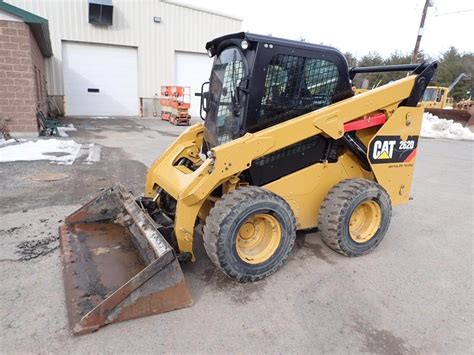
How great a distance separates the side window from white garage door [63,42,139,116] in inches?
725

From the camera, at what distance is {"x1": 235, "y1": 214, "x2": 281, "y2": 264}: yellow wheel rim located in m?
3.45

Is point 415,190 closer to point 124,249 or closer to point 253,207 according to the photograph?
point 253,207

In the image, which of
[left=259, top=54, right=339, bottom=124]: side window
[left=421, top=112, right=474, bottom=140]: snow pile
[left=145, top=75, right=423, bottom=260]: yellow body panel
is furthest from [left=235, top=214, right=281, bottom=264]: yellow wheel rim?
[left=421, top=112, right=474, bottom=140]: snow pile

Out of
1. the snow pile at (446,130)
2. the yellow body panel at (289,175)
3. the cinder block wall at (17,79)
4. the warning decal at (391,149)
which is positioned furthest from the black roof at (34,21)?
the snow pile at (446,130)

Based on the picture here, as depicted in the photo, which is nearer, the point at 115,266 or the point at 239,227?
the point at 239,227

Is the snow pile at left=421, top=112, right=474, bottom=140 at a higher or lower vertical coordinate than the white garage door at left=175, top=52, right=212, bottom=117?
lower

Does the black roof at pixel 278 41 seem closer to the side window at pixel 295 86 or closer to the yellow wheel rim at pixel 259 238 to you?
the side window at pixel 295 86

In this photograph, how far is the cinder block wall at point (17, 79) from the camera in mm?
10000

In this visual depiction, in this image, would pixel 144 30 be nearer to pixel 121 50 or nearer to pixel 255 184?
pixel 121 50

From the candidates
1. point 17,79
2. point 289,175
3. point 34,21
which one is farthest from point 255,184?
point 34,21

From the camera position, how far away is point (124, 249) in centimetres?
367

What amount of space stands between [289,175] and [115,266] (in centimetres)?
198

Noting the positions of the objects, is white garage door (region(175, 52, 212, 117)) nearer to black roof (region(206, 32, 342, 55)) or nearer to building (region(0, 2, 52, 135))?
building (region(0, 2, 52, 135))

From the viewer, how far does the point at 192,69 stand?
867 inches
